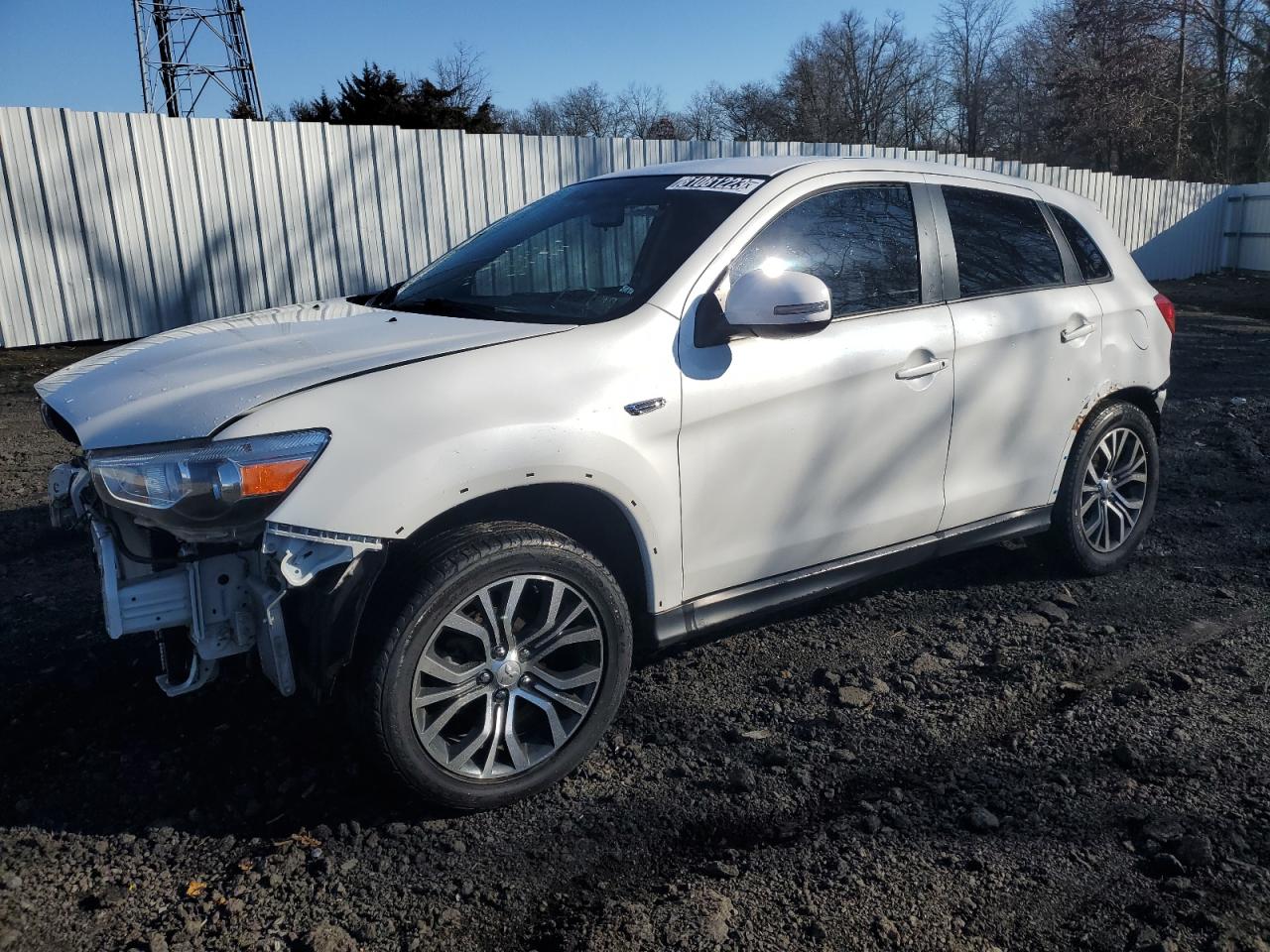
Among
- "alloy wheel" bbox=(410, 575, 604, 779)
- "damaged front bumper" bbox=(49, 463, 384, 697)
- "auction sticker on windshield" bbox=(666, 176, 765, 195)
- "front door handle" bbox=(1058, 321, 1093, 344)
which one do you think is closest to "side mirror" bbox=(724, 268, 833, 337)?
"auction sticker on windshield" bbox=(666, 176, 765, 195)

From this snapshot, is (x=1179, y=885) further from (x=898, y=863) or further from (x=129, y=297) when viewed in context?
(x=129, y=297)

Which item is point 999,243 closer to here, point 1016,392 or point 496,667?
point 1016,392

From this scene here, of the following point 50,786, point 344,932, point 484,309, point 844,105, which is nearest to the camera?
point 344,932

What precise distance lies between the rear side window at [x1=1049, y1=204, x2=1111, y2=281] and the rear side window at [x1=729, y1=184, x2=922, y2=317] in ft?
3.46

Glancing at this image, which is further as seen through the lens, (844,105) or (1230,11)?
(844,105)

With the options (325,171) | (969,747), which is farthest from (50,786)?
(325,171)

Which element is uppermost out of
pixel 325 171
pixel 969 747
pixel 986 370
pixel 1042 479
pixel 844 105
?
pixel 844 105

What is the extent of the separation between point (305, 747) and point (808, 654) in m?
1.87

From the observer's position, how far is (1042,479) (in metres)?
4.36

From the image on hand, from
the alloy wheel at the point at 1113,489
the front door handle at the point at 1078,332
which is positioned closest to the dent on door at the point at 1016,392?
the front door handle at the point at 1078,332

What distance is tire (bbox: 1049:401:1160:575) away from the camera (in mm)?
4500

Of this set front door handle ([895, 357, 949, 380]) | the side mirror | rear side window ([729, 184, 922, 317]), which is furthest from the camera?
front door handle ([895, 357, 949, 380])

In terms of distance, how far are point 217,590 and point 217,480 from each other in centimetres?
32

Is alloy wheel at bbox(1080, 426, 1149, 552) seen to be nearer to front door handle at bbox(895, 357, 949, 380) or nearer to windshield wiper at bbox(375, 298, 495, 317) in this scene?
front door handle at bbox(895, 357, 949, 380)
